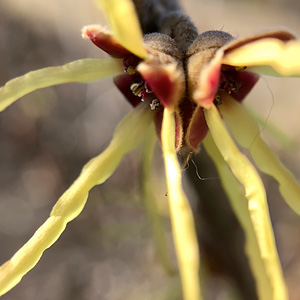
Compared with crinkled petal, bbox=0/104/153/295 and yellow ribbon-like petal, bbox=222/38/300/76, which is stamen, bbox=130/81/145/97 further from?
yellow ribbon-like petal, bbox=222/38/300/76

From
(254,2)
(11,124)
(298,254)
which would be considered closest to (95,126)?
(11,124)

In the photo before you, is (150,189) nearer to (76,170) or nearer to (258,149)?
(258,149)

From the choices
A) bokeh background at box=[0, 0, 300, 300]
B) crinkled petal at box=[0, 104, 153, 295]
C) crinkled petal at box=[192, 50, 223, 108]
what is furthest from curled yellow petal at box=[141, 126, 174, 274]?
bokeh background at box=[0, 0, 300, 300]

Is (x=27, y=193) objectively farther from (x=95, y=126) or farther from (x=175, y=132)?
(x=175, y=132)

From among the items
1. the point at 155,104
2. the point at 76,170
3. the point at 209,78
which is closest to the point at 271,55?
the point at 209,78

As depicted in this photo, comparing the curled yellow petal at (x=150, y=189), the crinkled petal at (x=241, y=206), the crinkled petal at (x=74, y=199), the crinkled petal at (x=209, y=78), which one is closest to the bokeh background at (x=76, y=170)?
the curled yellow petal at (x=150, y=189)
